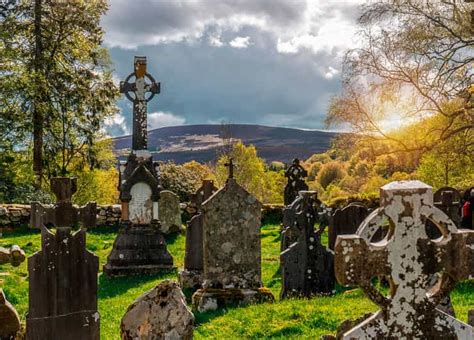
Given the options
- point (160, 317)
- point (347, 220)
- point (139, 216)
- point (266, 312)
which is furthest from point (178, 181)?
point (160, 317)

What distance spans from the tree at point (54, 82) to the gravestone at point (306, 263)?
63.8ft

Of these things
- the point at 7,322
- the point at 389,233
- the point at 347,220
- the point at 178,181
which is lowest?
the point at 7,322

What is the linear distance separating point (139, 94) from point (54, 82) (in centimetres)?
1382

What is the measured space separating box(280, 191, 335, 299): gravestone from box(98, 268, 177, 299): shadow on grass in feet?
13.0

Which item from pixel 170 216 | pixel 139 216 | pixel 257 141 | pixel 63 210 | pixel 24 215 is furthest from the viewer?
pixel 257 141

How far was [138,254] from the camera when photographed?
1452 cm

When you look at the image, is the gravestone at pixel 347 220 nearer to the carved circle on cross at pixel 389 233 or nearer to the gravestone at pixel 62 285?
the gravestone at pixel 62 285

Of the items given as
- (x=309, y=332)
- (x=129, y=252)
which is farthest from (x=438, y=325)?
(x=129, y=252)

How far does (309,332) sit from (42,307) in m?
3.12

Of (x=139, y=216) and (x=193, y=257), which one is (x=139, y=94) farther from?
(x=193, y=257)

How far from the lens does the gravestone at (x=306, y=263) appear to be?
32.0 feet

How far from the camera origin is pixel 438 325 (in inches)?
145

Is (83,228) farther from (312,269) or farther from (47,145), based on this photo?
(47,145)

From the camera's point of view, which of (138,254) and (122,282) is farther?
(138,254)
